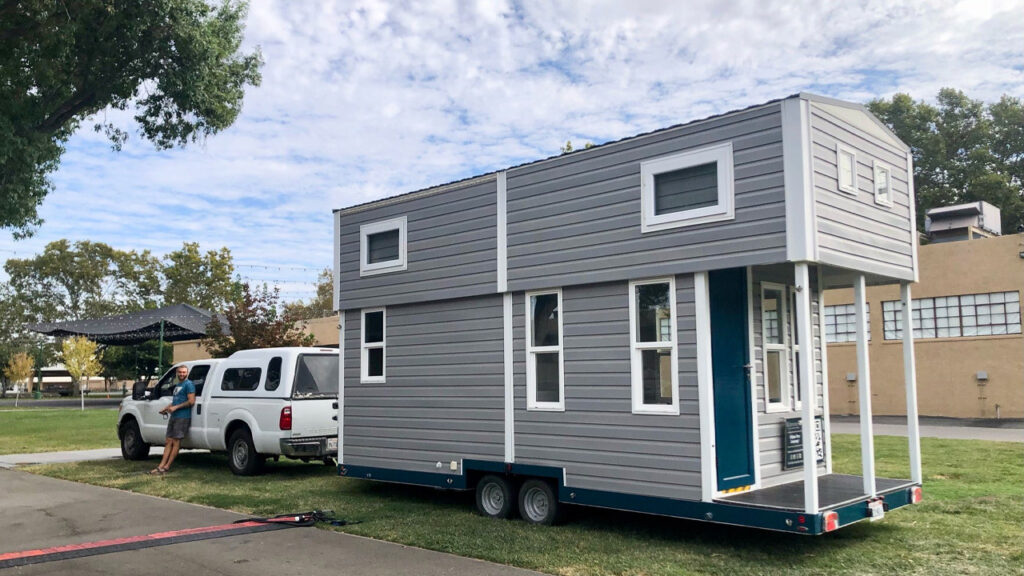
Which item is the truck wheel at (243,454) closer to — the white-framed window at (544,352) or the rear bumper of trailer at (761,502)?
the rear bumper of trailer at (761,502)

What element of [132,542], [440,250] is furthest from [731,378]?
[132,542]

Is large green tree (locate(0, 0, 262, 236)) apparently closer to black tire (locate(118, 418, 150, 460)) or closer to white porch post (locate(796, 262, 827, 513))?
black tire (locate(118, 418, 150, 460))

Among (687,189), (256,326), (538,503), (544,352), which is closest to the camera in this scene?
(687,189)

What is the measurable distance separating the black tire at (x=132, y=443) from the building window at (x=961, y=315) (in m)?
18.3

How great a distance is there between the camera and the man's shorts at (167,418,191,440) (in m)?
13.3

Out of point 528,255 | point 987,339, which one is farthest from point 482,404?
point 987,339

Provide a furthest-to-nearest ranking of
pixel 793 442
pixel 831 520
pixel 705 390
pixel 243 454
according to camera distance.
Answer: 1. pixel 243 454
2. pixel 793 442
3. pixel 705 390
4. pixel 831 520

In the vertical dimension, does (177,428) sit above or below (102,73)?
below

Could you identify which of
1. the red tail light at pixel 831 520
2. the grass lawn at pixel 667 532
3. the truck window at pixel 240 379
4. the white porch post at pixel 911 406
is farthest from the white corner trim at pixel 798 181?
the truck window at pixel 240 379

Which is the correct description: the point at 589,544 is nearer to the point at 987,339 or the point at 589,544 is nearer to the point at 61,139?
the point at 61,139

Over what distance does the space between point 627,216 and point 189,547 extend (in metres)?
5.21

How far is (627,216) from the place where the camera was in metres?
8.17

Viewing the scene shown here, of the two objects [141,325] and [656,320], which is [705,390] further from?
[141,325]

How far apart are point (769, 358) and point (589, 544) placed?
106 inches
